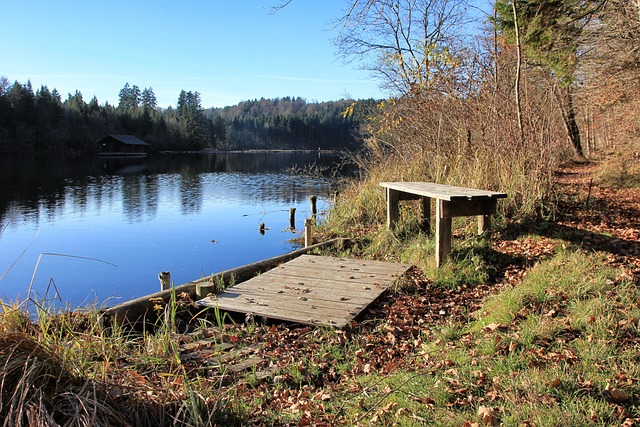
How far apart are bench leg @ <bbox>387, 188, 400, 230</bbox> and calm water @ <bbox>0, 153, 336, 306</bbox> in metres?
3.00

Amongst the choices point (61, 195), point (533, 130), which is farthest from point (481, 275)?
point (61, 195)

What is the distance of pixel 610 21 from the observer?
11.1 m

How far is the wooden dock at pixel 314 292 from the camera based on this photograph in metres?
5.02

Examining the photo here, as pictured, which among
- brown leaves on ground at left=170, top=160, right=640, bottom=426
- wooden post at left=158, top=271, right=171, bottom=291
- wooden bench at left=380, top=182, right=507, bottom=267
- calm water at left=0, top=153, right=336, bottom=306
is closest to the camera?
brown leaves on ground at left=170, top=160, right=640, bottom=426

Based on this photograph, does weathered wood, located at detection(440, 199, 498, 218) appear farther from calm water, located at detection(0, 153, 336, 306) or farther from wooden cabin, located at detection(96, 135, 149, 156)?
wooden cabin, located at detection(96, 135, 149, 156)

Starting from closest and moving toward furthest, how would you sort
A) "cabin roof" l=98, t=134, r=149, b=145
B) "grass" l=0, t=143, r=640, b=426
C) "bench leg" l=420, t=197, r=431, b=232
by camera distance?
"grass" l=0, t=143, r=640, b=426, "bench leg" l=420, t=197, r=431, b=232, "cabin roof" l=98, t=134, r=149, b=145

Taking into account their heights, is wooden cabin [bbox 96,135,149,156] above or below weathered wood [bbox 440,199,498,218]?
above

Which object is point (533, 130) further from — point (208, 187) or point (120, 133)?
point (120, 133)

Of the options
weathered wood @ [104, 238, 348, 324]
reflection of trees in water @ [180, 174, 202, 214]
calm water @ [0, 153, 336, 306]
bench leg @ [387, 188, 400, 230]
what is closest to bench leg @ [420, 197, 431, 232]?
bench leg @ [387, 188, 400, 230]

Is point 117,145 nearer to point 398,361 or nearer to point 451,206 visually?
point 451,206

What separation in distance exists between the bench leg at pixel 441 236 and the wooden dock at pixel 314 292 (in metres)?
0.50

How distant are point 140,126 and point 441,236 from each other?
84092 mm

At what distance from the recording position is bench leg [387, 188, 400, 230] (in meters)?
7.88

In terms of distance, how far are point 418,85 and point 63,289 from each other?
8.50m
